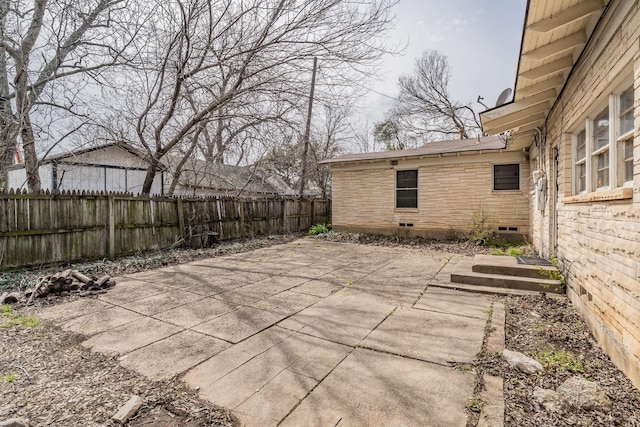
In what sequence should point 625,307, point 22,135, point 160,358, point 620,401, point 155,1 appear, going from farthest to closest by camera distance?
1. point 22,135
2. point 155,1
3. point 160,358
4. point 625,307
5. point 620,401

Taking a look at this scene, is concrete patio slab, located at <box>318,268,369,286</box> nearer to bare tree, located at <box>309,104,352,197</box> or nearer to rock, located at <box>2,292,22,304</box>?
rock, located at <box>2,292,22,304</box>

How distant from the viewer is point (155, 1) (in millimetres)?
6109

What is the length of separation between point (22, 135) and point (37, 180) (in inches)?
37.5

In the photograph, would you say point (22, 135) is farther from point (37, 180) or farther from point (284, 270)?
point (284, 270)

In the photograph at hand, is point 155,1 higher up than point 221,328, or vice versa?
point 155,1

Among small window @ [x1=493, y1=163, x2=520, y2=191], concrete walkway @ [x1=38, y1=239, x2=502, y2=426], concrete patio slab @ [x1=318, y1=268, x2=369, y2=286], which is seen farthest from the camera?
small window @ [x1=493, y1=163, x2=520, y2=191]

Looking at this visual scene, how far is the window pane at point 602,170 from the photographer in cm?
320

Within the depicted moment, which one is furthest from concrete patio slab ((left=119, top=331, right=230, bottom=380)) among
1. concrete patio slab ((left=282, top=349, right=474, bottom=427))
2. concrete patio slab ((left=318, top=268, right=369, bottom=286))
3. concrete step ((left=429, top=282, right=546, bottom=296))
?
concrete step ((left=429, top=282, right=546, bottom=296))

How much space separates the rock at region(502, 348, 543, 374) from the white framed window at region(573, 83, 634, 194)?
162 cm

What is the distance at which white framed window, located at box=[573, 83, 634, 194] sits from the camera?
8.73 ft

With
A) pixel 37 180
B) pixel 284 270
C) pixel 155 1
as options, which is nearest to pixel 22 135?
pixel 37 180

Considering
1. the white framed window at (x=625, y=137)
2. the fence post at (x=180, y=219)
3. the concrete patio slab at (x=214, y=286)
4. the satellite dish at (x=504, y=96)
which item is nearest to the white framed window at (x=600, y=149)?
the white framed window at (x=625, y=137)

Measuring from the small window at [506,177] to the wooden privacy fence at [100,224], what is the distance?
7927mm

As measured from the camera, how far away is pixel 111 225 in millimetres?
6797
